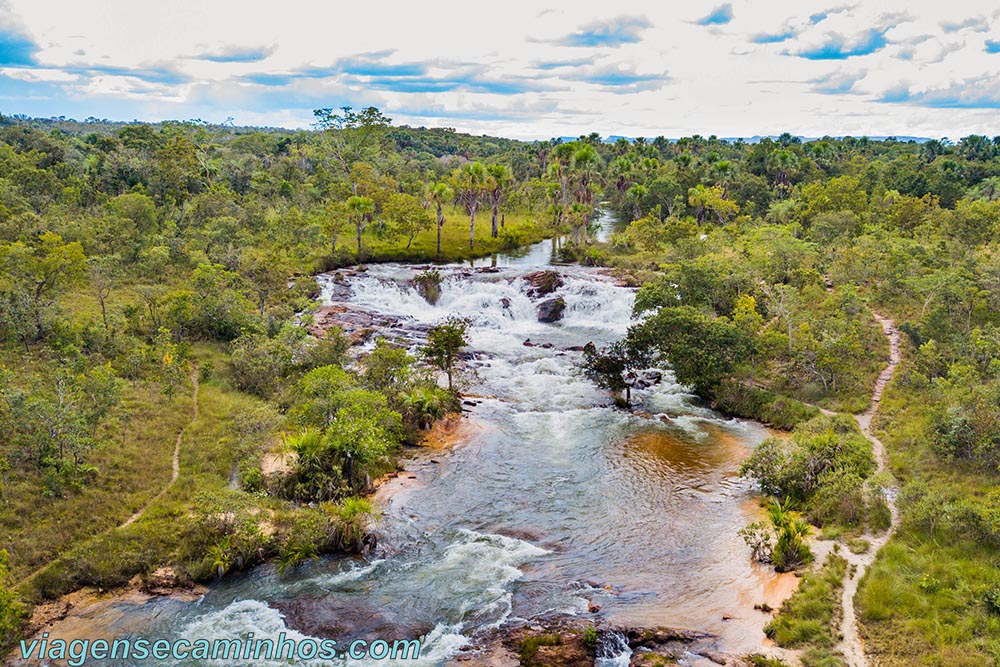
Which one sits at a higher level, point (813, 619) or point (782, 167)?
point (782, 167)

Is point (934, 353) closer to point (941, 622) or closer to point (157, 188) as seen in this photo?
point (941, 622)

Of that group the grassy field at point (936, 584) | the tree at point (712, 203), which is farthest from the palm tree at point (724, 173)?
the grassy field at point (936, 584)

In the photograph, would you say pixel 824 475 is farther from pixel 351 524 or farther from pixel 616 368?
pixel 351 524

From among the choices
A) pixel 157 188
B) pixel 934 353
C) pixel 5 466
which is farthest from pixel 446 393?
pixel 157 188

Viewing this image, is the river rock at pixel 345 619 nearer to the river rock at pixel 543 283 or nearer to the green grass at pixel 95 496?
the green grass at pixel 95 496

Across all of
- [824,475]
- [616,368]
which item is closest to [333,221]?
[616,368]

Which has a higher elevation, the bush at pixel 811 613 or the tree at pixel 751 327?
the tree at pixel 751 327
